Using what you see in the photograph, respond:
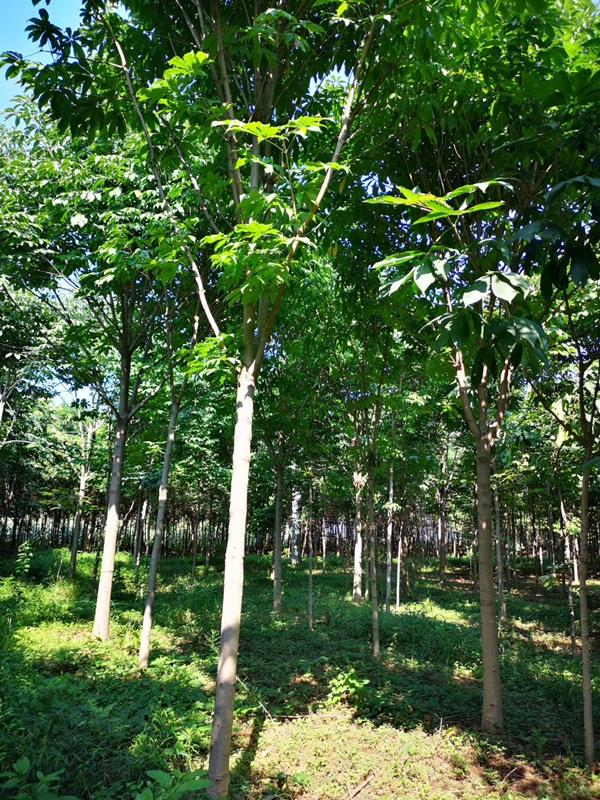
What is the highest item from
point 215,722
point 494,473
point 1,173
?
point 1,173

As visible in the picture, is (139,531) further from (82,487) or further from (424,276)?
(424,276)

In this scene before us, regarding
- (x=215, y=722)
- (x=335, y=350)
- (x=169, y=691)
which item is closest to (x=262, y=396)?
(x=335, y=350)

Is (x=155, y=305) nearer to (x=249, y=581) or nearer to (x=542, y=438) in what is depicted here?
(x=542, y=438)

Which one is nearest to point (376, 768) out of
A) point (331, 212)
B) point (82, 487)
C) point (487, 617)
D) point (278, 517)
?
point (487, 617)

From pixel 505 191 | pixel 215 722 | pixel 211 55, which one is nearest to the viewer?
pixel 215 722

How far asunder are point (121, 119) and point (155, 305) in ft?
17.4

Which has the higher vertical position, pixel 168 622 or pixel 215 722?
pixel 215 722

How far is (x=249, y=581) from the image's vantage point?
2106 centimetres

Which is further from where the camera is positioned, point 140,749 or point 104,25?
point 140,749

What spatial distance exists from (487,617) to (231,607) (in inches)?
123

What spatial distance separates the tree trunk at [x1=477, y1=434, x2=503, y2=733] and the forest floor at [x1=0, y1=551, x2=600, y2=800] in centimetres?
24

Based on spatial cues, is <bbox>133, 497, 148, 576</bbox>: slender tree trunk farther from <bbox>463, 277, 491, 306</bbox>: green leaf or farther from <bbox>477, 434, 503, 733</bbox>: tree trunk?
<bbox>463, 277, 491, 306</bbox>: green leaf

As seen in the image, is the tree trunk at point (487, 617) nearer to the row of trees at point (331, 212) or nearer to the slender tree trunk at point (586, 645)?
the row of trees at point (331, 212)

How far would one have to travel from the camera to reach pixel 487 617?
17.4 feet
